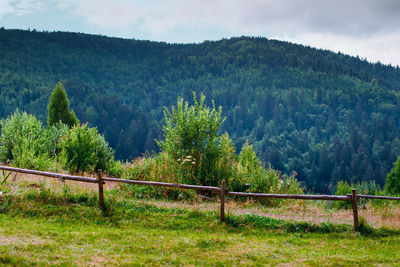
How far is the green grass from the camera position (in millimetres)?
6836

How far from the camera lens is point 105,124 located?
139875mm

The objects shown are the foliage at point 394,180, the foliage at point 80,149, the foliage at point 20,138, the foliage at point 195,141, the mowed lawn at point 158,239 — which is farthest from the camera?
the foliage at point 394,180

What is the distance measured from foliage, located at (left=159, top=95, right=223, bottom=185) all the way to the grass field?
261cm

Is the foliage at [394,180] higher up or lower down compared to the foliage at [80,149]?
lower down

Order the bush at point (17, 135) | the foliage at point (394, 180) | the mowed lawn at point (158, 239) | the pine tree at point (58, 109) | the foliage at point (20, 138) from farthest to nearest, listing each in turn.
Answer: the foliage at point (394, 180)
the pine tree at point (58, 109)
the bush at point (17, 135)
the foliage at point (20, 138)
the mowed lawn at point (158, 239)

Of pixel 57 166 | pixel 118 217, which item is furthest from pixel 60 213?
pixel 57 166

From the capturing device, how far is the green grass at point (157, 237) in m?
6.84

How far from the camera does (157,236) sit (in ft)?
26.6

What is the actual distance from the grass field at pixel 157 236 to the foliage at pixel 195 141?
103 inches

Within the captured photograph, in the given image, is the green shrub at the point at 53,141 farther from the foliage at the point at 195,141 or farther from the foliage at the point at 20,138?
the foliage at the point at 195,141

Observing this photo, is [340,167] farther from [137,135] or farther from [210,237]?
[210,237]

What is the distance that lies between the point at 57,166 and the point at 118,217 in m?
7.03

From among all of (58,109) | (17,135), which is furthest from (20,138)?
(58,109)

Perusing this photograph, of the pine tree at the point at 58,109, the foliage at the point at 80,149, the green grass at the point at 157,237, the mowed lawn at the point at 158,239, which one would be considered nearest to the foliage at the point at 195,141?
the green grass at the point at 157,237
